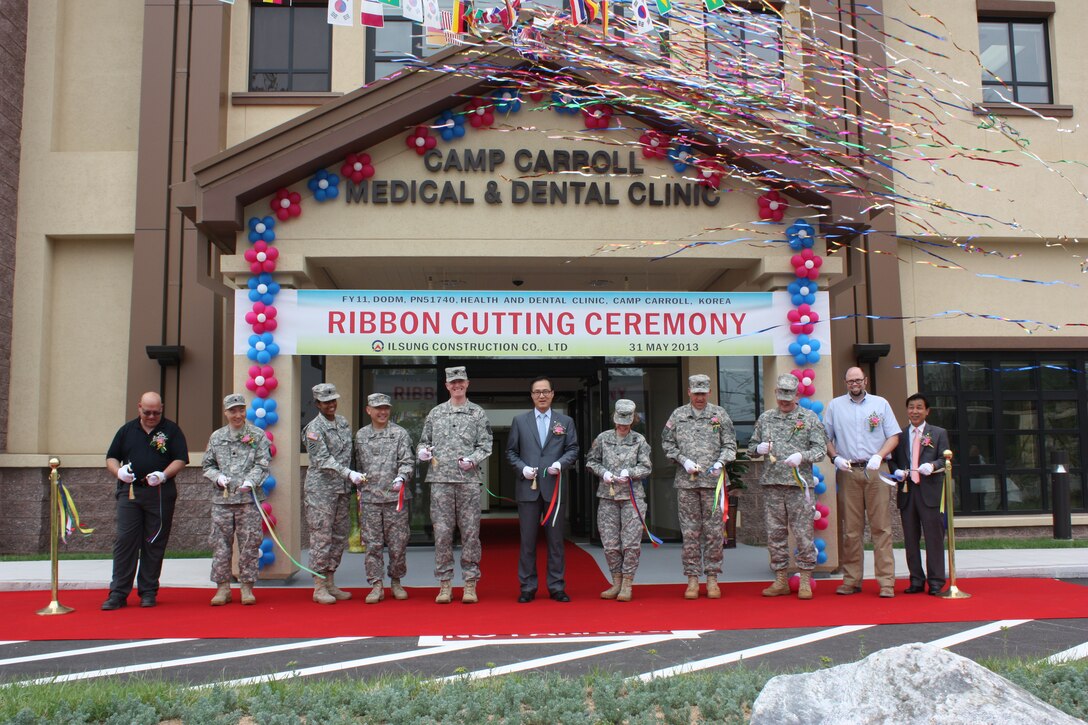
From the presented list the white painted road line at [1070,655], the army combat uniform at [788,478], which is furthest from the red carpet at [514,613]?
the white painted road line at [1070,655]

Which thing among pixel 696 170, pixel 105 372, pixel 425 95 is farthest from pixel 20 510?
pixel 696 170

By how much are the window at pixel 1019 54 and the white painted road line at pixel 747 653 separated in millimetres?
10406

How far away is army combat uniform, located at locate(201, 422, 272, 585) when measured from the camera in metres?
8.59

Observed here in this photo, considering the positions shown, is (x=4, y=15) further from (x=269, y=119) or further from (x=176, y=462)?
(x=176, y=462)

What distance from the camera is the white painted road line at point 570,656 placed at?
532cm

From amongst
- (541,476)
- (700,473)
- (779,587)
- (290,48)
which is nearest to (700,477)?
(700,473)

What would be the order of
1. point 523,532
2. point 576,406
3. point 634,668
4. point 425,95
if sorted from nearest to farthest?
1. point 634,668
2. point 523,532
3. point 425,95
4. point 576,406

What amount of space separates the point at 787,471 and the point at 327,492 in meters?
4.26

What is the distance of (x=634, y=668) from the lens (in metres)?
5.53

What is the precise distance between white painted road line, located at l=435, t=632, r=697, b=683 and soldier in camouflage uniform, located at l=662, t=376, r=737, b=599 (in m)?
2.01

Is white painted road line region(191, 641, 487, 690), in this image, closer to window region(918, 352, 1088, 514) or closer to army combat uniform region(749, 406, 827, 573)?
army combat uniform region(749, 406, 827, 573)

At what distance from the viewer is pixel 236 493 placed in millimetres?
8664

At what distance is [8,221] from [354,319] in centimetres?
658

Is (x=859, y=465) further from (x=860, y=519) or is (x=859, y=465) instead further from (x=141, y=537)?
(x=141, y=537)
